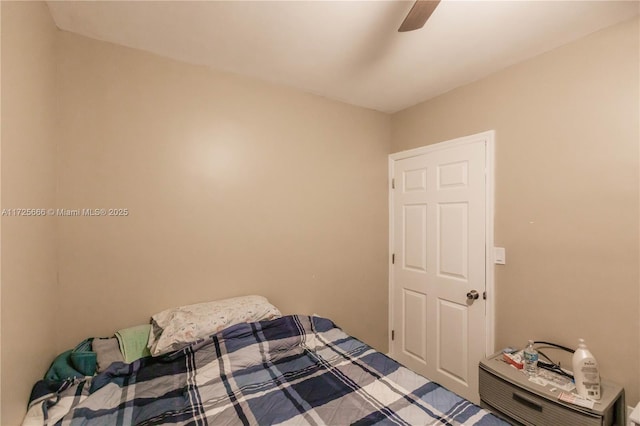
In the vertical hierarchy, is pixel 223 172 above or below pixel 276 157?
below

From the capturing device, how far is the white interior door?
211 centimetres

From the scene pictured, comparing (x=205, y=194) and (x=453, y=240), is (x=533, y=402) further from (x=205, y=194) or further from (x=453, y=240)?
(x=205, y=194)

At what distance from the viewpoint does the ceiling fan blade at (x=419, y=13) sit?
3.37 ft

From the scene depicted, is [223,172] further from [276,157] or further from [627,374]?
[627,374]

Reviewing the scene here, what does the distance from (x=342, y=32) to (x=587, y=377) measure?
223 centimetres

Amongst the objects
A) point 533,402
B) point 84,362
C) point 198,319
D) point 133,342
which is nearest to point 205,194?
point 198,319

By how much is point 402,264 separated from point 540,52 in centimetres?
190

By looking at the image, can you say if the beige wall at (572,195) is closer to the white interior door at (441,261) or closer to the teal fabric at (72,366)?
the white interior door at (441,261)

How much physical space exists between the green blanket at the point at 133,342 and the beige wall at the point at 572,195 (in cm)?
235

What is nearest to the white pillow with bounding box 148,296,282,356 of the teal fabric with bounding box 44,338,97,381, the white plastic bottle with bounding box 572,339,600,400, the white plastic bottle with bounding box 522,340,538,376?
the teal fabric with bounding box 44,338,97,381

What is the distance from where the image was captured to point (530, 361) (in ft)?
5.39

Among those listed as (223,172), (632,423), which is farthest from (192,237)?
(632,423)

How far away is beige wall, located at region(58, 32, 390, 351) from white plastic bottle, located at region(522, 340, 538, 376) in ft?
4.22

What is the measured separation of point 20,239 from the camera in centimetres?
108
